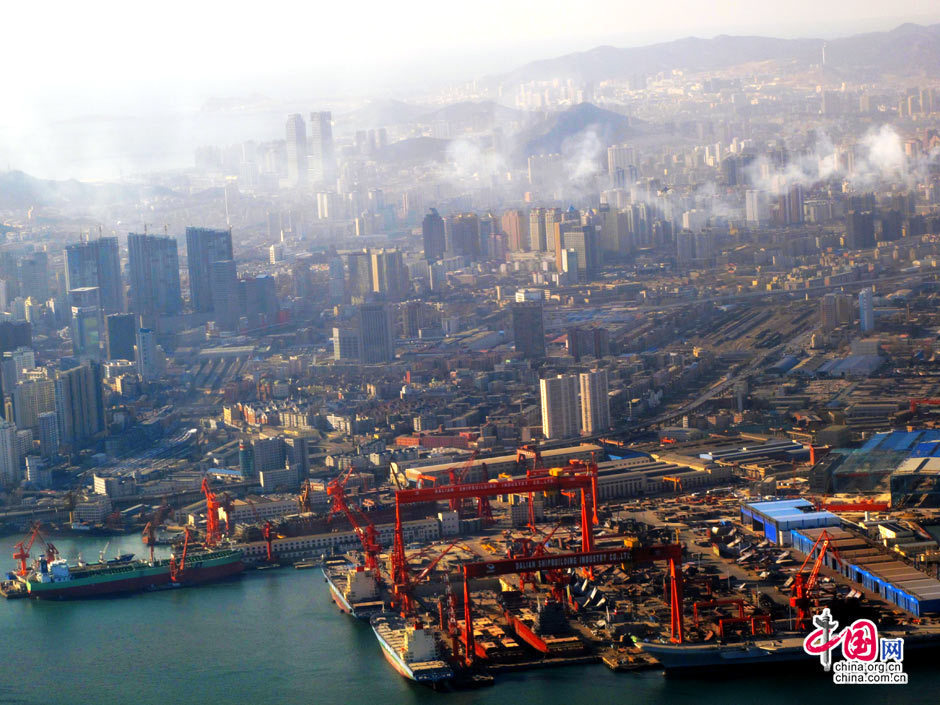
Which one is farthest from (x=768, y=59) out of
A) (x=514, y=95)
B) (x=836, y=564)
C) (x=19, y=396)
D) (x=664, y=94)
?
(x=836, y=564)

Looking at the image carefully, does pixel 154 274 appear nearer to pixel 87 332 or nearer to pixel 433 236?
pixel 87 332

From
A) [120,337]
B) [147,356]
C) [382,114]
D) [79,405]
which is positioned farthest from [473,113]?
[79,405]

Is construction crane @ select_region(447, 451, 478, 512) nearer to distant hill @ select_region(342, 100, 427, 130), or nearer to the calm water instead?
the calm water

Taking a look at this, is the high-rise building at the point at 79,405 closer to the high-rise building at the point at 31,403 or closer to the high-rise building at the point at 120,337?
the high-rise building at the point at 31,403

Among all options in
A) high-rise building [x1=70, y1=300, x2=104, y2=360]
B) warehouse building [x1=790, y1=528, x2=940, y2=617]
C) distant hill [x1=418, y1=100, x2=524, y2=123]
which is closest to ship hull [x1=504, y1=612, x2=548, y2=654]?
warehouse building [x1=790, y1=528, x2=940, y2=617]

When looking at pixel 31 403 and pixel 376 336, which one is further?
pixel 376 336
